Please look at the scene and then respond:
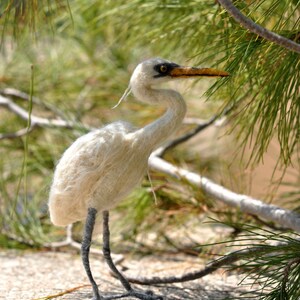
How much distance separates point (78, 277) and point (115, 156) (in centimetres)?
28

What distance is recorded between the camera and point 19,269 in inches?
37.8

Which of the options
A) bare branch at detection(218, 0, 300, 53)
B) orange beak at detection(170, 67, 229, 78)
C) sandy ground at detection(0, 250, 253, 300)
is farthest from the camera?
sandy ground at detection(0, 250, 253, 300)

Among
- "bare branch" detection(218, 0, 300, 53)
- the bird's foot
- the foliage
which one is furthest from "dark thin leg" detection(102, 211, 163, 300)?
"bare branch" detection(218, 0, 300, 53)

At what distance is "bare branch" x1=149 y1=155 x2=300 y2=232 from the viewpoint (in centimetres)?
81

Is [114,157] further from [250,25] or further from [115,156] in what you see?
[250,25]

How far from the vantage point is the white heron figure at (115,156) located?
2.23ft

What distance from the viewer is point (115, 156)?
2.23ft

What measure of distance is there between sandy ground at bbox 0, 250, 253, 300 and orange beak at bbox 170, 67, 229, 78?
0.22 m

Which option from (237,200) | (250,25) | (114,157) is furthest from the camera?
(237,200)

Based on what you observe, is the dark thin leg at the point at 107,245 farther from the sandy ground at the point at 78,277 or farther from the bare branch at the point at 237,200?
the bare branch at the point at 237,200

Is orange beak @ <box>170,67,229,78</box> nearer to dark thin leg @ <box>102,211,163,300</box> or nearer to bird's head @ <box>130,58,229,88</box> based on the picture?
bird's head @ <box>130,58,229,88</box>

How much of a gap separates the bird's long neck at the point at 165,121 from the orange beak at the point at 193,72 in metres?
0.02

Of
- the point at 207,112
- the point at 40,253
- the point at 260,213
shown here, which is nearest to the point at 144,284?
the point at 260,213

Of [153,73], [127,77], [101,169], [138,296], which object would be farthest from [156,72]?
[127,77]
